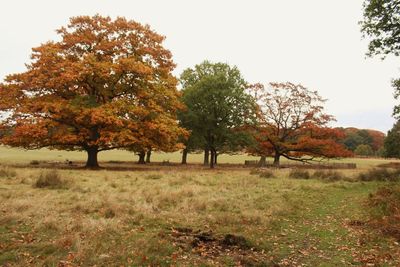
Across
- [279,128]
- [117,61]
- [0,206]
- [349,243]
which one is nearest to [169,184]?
[0,206]

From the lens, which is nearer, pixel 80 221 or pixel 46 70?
pixel 80 221

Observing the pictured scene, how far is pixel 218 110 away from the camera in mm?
41531

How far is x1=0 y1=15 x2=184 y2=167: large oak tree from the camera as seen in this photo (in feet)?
96.3

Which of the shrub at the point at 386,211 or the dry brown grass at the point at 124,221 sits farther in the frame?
the shrub at the point at 386,211

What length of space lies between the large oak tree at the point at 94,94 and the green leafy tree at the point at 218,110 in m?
6.97

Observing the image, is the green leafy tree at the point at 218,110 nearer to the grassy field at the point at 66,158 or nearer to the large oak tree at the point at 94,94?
the large oak tree at the point at 94,94

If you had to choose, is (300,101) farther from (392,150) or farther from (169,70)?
(392,150)

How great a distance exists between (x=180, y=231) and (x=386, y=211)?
25.5 ft

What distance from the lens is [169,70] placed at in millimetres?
36375

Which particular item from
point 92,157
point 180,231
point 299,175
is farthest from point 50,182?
point 299,175

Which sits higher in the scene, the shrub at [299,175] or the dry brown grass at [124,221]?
the shrub at [299,175]

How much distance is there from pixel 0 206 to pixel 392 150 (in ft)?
A: 234

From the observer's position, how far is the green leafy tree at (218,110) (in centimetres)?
4144

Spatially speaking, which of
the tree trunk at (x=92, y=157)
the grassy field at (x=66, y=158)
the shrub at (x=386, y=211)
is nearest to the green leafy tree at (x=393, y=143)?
the grassy field at (x=66, y=158)
